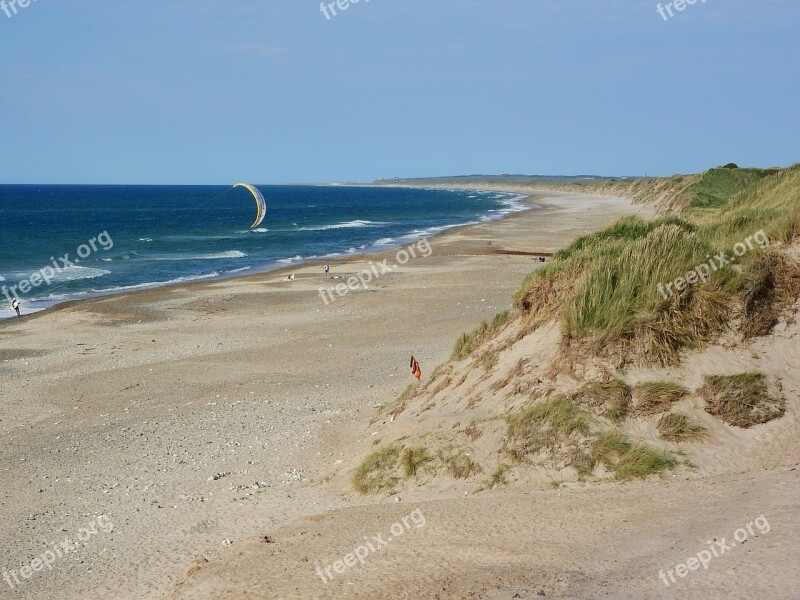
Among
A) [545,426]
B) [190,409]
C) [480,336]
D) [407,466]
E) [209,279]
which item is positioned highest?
[480,336]

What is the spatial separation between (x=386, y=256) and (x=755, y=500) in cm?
4009

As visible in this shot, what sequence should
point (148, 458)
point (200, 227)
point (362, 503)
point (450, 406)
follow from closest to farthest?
point (362, 503) < point (450, 406) < point (148, 458) < point (200, 227)

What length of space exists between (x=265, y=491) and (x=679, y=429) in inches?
212

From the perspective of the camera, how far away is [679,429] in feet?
30.9

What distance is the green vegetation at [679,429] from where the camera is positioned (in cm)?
936

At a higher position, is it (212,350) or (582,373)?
(582,373)

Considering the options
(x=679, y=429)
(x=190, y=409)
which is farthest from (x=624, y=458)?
(x=190, y=409)

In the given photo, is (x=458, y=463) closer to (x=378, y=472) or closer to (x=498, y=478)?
(x=498, y=478)

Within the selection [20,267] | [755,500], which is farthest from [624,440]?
[20,267]

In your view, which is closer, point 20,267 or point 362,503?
point 362,503

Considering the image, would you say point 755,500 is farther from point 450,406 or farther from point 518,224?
point 518,224

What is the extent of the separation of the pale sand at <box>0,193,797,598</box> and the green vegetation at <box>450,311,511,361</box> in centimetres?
202

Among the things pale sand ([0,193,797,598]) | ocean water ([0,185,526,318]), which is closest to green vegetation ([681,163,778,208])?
pale sand ([0,193,797,598])

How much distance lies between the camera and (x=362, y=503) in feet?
32.0
